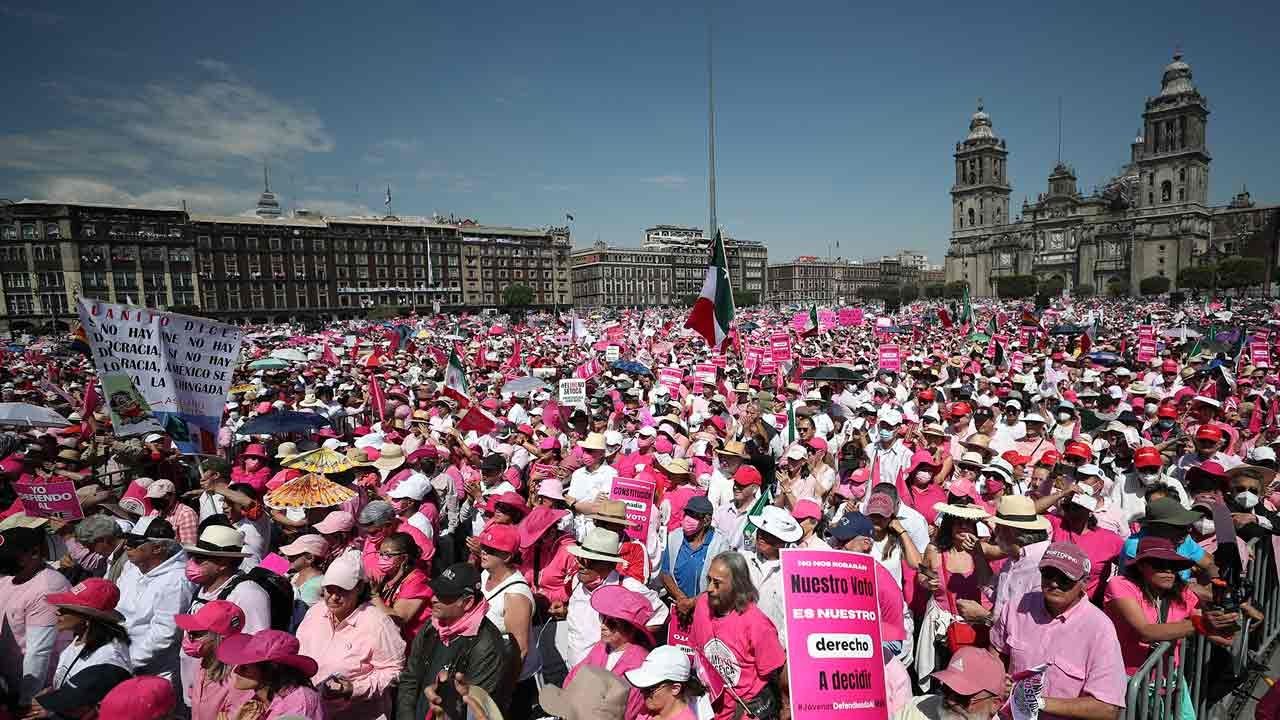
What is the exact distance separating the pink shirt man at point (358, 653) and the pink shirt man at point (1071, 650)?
3.08m

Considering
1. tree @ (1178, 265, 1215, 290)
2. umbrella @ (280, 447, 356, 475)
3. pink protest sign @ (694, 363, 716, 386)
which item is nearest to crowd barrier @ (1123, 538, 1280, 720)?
umbrella @ (280, 447, 356, 475)

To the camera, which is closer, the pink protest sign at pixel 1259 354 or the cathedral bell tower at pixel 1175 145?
the pink protest sign at pixel 1259 354

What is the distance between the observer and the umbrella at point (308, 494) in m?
5.11

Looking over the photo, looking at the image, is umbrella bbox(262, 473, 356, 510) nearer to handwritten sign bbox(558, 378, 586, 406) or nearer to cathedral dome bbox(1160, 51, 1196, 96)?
handwritten sign bbox(558, 378, 586, 406)

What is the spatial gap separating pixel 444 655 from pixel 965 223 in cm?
13638

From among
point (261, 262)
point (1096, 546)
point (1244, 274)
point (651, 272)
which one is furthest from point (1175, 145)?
point (261, 262)

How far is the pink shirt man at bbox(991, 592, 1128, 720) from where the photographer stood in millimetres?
2836

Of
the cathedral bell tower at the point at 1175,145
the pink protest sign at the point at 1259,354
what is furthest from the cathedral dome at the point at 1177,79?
the pink protest sign at the point at 1259,354

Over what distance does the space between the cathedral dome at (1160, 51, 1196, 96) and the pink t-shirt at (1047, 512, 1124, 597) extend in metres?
125

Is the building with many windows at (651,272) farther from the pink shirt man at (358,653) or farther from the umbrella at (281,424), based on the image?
the pink shirt man at (358,653)

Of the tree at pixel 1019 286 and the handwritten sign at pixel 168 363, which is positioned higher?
the tree at pixel 1019 286

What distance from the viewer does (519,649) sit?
346cm

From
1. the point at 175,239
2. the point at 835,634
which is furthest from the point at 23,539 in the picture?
the point at 175,239

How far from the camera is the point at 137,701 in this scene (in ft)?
8.38
